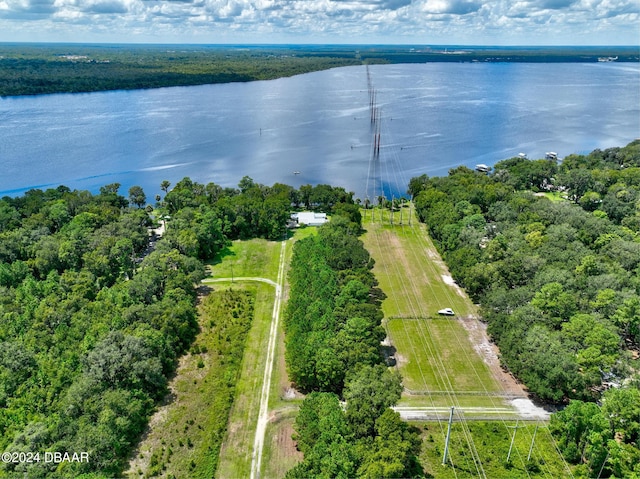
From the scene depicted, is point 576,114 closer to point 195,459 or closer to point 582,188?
point 582,188

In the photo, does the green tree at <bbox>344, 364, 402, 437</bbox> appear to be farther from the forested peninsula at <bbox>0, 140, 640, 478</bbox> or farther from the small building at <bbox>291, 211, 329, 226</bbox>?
the small building at <bbox>291, 211, 329, 226</bbox>

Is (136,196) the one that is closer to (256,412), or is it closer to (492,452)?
(256,412)

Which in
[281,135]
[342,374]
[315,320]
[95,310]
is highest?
[281,135]

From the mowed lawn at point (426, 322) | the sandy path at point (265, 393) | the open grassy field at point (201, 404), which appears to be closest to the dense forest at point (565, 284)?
the mowed lawn at point (426, 322)

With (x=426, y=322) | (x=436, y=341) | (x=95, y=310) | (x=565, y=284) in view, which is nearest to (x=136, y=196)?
(x=95, y=310)

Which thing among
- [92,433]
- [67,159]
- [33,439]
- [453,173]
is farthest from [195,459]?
[67,159]

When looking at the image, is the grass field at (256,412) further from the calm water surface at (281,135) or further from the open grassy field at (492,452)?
the calm water surface at (281,135)

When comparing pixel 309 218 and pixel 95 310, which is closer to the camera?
pixel 95 310
